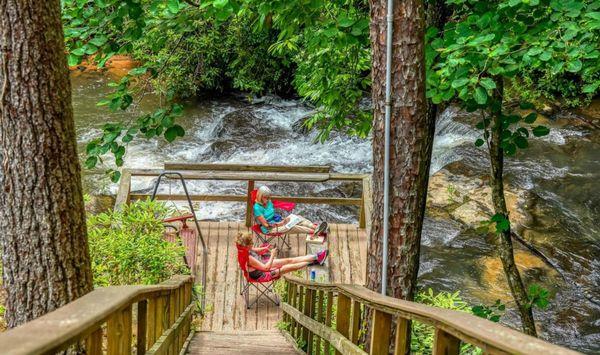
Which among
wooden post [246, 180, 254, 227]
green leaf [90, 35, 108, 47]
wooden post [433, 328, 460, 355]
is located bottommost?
wooden post [246, 180, 254, 227]

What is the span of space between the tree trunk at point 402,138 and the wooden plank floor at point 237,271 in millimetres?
3752

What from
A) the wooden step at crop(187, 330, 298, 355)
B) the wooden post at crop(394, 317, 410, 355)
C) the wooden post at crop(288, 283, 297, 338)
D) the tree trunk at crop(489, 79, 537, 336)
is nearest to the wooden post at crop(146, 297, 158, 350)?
the wooden post at crop(394, 317, 410, 355)

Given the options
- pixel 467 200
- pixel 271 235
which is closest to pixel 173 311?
pixel 271 235

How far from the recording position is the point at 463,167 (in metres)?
11.6

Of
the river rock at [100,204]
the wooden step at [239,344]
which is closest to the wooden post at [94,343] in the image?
the wooden step at [239,344]

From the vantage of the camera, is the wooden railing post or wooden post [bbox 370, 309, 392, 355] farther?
the wooden railing post

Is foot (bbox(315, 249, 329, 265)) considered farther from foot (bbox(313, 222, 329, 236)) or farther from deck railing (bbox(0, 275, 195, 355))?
deck railing (bbox(0, 275, 195, 355))

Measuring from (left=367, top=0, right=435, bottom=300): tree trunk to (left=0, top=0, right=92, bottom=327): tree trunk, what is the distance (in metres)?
1.68

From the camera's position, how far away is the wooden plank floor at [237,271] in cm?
688

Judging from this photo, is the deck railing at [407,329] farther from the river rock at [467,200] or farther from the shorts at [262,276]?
the river rock at [467,200]

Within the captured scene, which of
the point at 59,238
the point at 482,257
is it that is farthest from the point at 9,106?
the point at 482,257

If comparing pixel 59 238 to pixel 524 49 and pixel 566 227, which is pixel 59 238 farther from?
pixel 566 227

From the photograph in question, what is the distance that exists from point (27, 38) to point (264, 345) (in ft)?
10.2

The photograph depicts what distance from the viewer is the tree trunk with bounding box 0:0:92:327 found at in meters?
3.02
